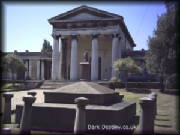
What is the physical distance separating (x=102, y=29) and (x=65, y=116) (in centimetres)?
3466

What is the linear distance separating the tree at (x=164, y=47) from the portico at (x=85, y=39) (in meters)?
12.3

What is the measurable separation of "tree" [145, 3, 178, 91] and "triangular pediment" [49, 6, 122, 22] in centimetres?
1311

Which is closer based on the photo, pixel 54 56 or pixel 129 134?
pixel 129 134

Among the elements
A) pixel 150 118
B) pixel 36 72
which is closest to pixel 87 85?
pixel 150 118

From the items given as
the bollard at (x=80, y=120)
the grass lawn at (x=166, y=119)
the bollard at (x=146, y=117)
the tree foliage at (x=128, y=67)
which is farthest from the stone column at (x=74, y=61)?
the bollard at (x=146, y=117)

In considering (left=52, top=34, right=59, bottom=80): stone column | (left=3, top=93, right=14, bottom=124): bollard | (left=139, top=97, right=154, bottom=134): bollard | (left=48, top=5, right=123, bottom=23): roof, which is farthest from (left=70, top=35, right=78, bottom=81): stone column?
(left=139, top=97, right=154, bottom=134): bollard

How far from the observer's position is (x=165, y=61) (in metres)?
25.8

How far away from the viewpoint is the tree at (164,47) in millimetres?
24288

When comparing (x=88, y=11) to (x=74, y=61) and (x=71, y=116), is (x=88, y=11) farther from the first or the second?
(x=71, y=116)

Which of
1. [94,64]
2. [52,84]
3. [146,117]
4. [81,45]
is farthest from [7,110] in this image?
[81,45]

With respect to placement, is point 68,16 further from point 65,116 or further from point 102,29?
point 65,116

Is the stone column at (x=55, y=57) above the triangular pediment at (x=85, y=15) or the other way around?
the other way around

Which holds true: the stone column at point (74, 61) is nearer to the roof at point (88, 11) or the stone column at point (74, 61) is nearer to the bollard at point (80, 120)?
the roof at point (88, 11)

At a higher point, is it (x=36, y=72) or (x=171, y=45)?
(x=171, y=45)
